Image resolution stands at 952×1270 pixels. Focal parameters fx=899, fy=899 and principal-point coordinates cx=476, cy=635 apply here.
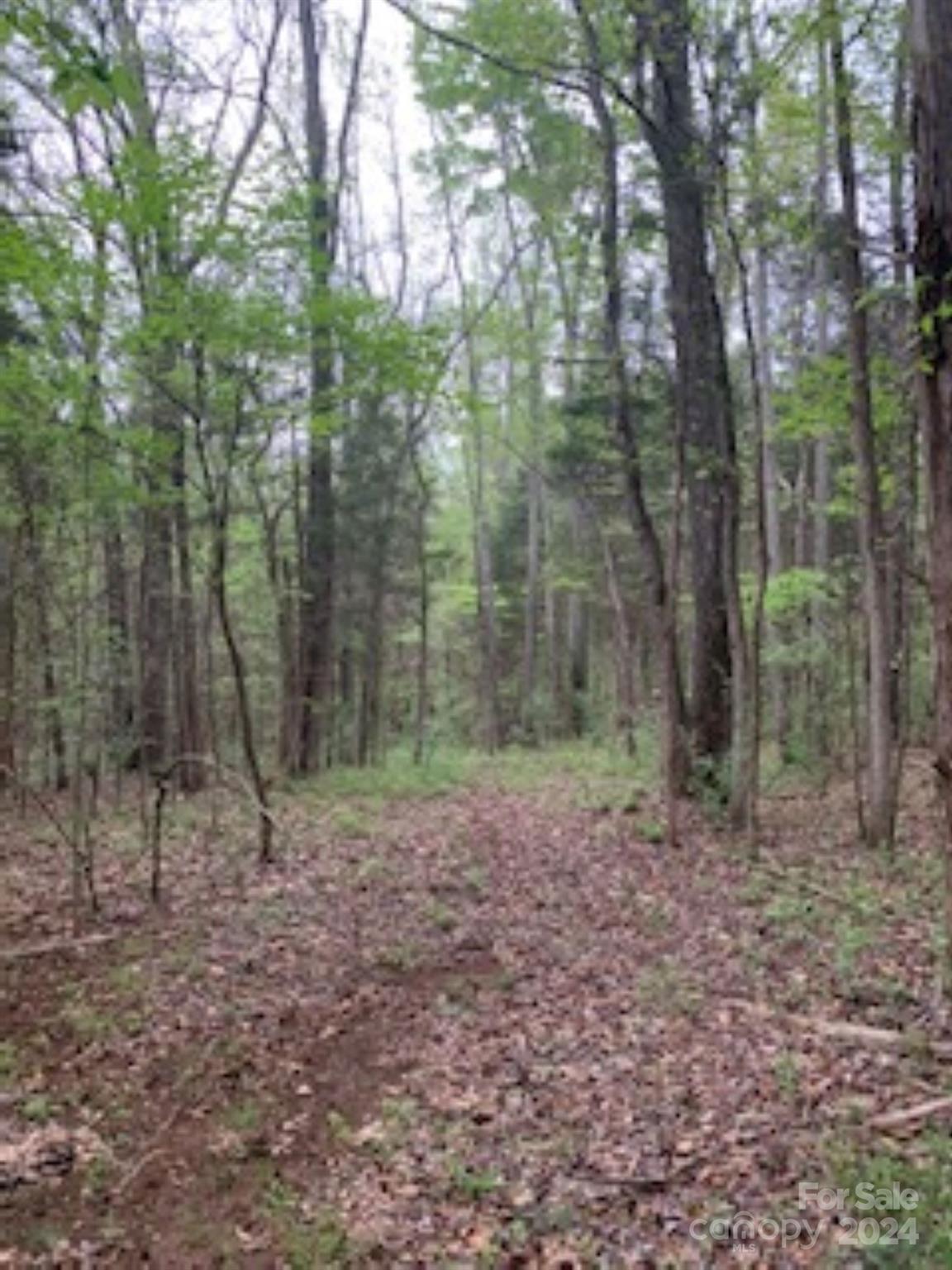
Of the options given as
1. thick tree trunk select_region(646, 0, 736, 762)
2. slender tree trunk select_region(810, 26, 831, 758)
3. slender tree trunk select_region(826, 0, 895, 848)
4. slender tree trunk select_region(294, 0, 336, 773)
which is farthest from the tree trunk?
slender tree trunk select_region(826, 0, 895, 848)

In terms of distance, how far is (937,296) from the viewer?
327 centimetres

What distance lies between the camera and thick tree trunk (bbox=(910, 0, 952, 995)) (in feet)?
10.7

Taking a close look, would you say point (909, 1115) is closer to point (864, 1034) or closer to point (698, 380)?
point (864, 1034)

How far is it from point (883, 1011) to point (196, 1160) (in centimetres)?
365

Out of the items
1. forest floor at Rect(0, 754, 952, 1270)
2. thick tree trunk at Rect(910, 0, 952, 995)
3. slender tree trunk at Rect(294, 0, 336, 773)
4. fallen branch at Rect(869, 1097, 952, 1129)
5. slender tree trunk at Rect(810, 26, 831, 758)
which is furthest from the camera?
slender tree trunk at Rect(294, 0, 336, 773)

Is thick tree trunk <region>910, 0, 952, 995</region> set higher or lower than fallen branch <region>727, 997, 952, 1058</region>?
higher

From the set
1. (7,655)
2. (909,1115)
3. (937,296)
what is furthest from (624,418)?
(909,1115)

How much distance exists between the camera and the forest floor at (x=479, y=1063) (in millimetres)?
3525

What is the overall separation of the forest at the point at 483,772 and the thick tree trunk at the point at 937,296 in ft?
0.06

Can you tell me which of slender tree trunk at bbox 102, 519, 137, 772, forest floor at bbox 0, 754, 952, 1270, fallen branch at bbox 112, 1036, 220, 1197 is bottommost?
fallen branch at bbox 112, 1036, 220, 1197

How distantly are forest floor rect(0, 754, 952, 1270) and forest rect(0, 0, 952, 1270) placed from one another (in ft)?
0.09

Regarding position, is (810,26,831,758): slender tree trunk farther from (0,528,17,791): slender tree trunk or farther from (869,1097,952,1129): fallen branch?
(0,528,17,791): slender tree trunk

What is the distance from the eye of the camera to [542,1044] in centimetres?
507

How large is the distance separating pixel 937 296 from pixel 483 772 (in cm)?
1461
